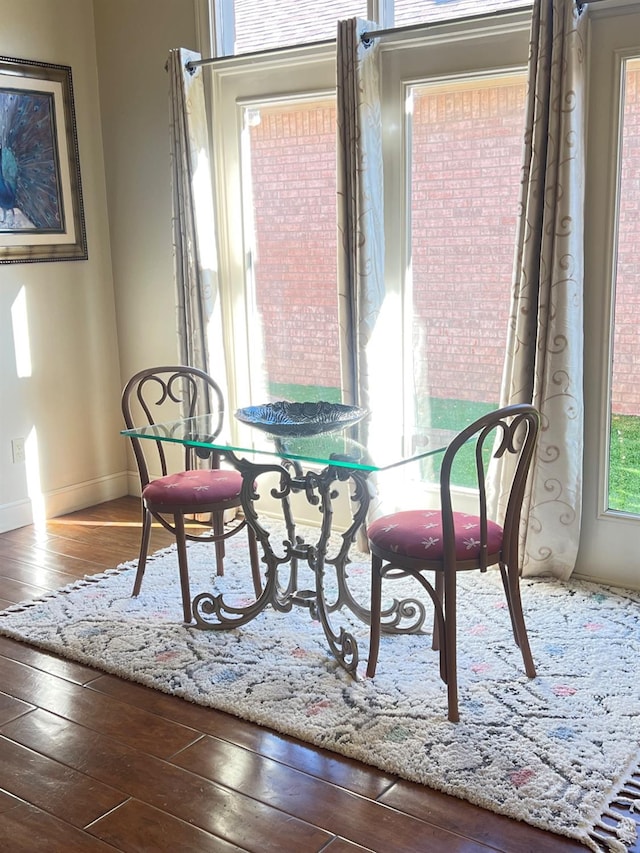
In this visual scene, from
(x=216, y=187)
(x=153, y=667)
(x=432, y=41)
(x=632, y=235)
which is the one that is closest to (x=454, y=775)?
(x=153, y=667)

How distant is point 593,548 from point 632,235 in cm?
122

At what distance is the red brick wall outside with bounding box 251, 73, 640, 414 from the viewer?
3.59m

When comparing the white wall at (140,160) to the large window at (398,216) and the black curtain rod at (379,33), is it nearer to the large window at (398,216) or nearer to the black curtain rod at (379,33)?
the black curtain rod at (379,33)

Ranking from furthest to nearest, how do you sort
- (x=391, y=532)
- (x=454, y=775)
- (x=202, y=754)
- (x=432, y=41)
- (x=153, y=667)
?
(x=432, y=41) < (x=153, y=667) < (x=391, y=532) < (x=202, y=754) < (x=454, y=775)

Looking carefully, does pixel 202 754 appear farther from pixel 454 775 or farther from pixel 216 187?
pixel 216 187

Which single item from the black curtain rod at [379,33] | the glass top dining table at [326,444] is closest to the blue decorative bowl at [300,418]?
the glass top dining table at [326,444]

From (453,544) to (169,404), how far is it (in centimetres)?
252

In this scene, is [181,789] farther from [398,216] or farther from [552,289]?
[398,216]

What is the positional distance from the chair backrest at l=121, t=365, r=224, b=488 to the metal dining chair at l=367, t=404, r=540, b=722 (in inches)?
31.3

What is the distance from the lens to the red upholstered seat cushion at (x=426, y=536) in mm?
2730

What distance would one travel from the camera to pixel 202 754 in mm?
2580

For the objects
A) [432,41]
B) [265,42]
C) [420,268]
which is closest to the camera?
[432,41]

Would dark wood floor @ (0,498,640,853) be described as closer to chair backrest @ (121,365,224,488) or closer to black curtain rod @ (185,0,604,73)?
chair backrest @ (121,365,224,488)

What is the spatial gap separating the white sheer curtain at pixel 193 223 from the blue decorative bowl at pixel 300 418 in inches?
48.8
